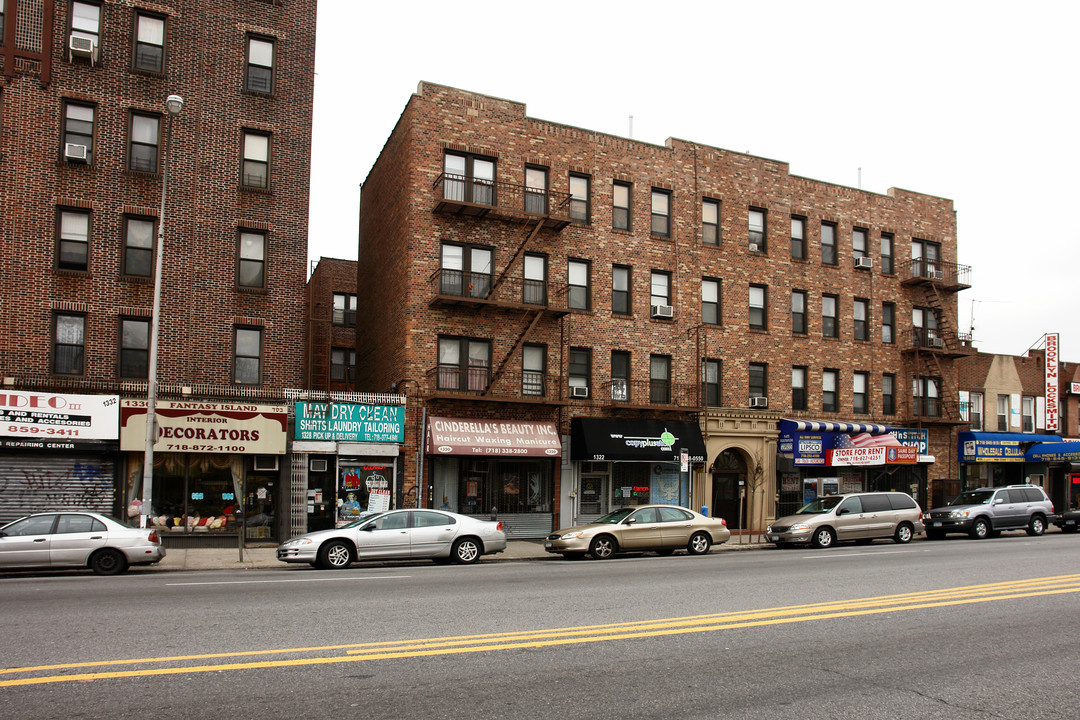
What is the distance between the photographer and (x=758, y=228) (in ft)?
104

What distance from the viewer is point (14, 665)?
24.9 feet

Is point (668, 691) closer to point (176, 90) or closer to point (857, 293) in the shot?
point (176, 90)

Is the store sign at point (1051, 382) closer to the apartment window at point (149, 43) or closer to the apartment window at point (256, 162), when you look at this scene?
the apartment window at point (256, 162)

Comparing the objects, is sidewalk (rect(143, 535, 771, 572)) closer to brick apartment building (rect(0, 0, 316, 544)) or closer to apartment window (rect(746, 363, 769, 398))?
brick apartment building (rect(0, 0, 316, 544))

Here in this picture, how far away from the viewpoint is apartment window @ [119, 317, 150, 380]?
22516 mm

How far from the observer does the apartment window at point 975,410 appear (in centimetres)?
3656

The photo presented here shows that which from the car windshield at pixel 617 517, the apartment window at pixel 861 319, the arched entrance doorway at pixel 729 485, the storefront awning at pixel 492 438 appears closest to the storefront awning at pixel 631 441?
the storefront awning at pixel 492 438

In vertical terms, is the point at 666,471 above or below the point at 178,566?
above

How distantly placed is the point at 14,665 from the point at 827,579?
11.9 meters

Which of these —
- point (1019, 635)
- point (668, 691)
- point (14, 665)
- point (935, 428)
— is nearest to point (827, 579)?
point (1019, 635)

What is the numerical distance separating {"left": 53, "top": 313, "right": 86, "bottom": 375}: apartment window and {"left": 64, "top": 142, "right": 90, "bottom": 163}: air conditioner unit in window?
4.10m

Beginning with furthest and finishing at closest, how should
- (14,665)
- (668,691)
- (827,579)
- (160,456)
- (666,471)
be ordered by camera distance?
1. (666,471)
2. (160,456)
3. (827,579)
4. (14,665)
5. (668,691)

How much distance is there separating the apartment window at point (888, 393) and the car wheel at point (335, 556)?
2388 cm

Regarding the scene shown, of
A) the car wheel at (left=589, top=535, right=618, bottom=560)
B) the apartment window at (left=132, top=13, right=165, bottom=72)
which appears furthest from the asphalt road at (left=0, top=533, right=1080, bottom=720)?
the apartment window at (left=132, top=13, right=165, bottom=72)
